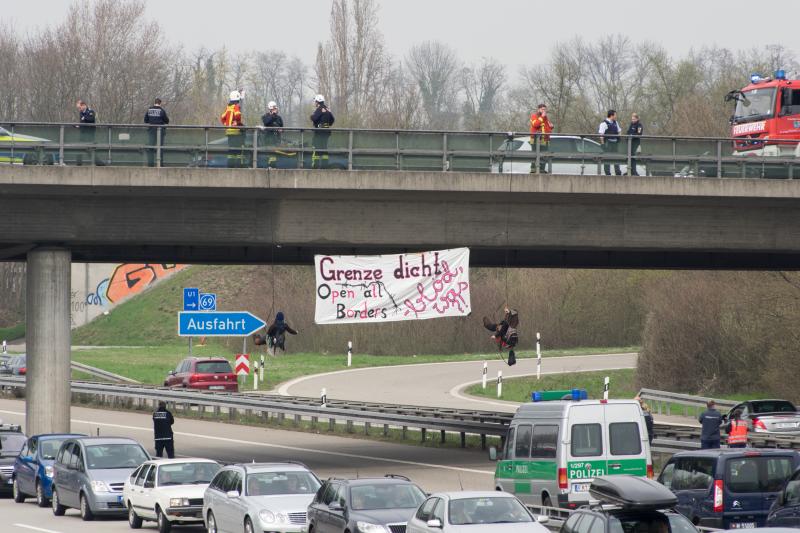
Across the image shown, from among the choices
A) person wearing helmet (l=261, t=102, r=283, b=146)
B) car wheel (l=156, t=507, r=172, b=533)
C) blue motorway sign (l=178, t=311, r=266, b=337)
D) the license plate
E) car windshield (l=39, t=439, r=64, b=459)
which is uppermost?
person wearing helmet (l=261, t=102, r=283, b=146)

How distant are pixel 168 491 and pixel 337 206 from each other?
1043 cm

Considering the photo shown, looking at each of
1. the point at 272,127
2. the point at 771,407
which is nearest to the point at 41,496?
the point at 272,127

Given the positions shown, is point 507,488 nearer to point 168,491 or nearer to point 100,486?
point 168,491

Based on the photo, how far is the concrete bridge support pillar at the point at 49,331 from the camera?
32.8m

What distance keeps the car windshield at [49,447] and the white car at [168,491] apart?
4015mm

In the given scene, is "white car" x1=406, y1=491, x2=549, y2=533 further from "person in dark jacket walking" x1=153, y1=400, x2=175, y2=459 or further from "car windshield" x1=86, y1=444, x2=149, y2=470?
"person in dark jacket walking" x1=153, y1=400, x2=175, y2=459

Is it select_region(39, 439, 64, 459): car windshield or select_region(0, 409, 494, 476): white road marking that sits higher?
select_region(39, 439, 64, 459): car windshield

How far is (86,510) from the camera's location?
1016 inches

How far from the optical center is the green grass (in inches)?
2571

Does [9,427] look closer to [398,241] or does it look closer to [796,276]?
[398,241]

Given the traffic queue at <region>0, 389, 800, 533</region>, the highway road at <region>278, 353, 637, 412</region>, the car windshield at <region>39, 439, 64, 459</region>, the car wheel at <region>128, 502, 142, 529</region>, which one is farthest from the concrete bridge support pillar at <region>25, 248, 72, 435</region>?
the highway road at <region>278, 353, 637, 412</region>

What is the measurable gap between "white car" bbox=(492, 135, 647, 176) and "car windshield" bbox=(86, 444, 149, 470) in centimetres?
1041

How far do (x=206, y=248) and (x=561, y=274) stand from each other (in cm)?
3794

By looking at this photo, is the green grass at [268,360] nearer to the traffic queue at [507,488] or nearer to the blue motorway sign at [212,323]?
the blue motorway sign at [212,323]
